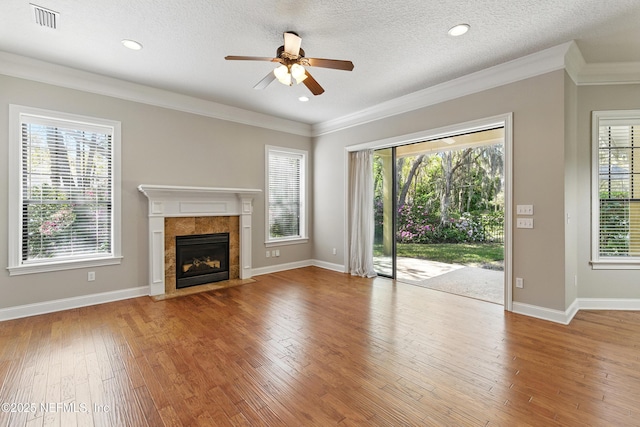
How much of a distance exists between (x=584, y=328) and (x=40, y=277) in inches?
245

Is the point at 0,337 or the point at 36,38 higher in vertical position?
the point at 36,38

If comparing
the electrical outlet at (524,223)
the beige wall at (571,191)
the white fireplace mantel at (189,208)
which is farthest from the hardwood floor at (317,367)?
the electrical outlet at (524,223)

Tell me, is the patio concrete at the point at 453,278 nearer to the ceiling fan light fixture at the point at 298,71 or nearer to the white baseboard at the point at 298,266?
the white baseboard at the point at 298,266

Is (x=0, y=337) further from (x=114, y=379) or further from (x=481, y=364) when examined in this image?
(x=481, y=364)

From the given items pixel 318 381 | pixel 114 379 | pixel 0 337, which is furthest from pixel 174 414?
pixel 0 337

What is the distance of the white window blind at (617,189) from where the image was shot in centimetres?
364

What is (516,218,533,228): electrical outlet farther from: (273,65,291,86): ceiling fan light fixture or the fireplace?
the fireplace

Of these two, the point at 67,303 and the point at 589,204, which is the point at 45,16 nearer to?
the point at 67,303

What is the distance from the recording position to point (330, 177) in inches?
234

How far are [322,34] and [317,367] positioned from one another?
3100 mm

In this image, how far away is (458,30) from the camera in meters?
2.80

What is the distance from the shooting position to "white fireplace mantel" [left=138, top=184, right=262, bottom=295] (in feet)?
13.8

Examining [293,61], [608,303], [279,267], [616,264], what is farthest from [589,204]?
[279,267]

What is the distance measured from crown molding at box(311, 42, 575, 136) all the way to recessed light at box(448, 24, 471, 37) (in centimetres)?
103
